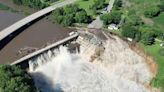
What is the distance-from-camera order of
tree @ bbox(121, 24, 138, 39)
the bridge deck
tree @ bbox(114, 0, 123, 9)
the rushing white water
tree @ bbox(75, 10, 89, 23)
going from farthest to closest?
tree @ bbox(114, 0, 123, 9) < tree @ bbox(75, 10, 89, 23) < tree @ bbox(121, 24, 138, 39) < the bridge deck < the rushing white water

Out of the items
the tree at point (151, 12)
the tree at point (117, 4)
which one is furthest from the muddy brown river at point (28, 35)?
the tree at point (151, 12)

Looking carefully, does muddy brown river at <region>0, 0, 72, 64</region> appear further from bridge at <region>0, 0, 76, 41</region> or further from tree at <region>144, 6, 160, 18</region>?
tree at <region>144, 6, 160, 18</region>

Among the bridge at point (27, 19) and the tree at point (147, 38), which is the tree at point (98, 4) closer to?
the bridge at point (27, 19)

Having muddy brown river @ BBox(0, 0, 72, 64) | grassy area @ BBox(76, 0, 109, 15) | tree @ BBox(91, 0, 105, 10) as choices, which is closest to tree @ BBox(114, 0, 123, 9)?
tree @ BBox(91, 0, 105, 10)

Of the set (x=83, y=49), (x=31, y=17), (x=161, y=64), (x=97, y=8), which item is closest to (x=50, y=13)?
(x=31, y=17)

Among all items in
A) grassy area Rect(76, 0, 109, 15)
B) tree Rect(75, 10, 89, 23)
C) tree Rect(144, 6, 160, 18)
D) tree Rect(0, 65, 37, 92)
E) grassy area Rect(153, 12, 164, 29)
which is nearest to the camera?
tree Rect(0, 65, 37, 92)

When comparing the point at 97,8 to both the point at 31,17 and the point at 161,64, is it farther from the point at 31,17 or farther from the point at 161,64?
the point at 161,64

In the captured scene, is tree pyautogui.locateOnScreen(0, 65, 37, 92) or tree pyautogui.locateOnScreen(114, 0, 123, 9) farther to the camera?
tree pyautogui.locateOnScreen(114, 0, 123, 9)

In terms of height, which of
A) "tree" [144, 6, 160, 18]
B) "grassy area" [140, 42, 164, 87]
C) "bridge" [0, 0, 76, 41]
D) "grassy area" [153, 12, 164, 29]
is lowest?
"grassy area" [140, 42, 164, 87]
